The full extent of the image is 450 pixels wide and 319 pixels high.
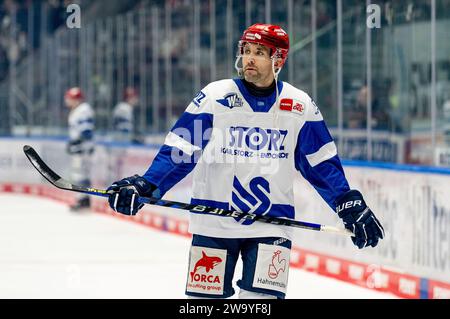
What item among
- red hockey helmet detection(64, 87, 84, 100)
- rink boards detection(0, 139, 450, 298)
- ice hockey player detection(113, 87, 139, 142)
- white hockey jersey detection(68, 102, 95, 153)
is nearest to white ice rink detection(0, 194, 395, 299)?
rink boards detection(0, 139, 450, 298)

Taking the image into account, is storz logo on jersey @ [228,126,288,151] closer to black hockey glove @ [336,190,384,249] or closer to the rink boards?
black hockey glove @ [336,190,384,249]

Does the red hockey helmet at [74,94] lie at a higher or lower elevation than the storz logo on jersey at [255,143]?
higher

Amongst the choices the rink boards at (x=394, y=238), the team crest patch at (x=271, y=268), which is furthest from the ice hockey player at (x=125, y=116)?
the team crest patch at (x=271, y=268)

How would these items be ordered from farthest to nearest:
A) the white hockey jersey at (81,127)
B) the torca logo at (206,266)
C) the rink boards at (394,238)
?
1. the white hockey jersey at (81,127)
2. the rink boards at (394,238)
3. the torca logo at (206,266)

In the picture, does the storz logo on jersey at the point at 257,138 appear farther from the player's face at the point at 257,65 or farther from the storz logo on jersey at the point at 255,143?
the player's face at the point at 257,65

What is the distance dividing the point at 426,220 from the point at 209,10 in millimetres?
8073

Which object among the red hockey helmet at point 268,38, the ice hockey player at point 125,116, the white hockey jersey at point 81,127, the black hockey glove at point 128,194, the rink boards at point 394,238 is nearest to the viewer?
the black hockey glove at point 128,194

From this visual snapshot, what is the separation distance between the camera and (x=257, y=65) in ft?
15.6

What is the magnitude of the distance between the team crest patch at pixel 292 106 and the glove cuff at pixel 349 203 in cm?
38

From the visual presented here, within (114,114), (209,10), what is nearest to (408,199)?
(209,10)

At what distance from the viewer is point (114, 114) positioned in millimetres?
19219

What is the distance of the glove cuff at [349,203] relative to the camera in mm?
4719

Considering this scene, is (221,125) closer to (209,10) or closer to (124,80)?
(209,10)

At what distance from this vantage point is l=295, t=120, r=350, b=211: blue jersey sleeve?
15.7 ft
